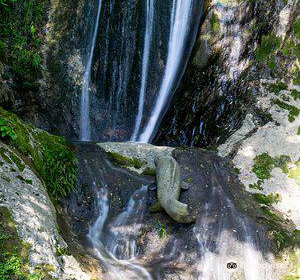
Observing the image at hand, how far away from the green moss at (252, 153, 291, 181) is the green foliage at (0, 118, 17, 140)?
19.7 feet

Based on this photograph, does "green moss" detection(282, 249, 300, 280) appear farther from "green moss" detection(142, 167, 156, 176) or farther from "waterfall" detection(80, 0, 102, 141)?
"waterfall" detection(80, 0, 102, 141)

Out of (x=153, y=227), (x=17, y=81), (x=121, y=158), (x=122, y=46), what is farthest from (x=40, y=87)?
(x=153, y=227)

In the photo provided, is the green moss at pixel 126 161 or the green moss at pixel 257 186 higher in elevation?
the green moss at pixel 126 161

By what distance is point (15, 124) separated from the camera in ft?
25.5

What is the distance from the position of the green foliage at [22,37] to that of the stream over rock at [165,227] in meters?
4.44

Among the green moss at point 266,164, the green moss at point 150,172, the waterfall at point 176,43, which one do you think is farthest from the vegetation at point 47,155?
the waterfall at point 176,43

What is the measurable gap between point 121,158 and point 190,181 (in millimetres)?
1885

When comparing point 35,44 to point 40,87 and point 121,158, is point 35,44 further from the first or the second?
point 121,158

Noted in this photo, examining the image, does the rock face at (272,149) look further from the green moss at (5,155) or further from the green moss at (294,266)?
the green moss at (5,155)

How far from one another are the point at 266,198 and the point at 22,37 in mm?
9275

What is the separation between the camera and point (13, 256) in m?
5.16

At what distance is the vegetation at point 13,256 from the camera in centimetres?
499

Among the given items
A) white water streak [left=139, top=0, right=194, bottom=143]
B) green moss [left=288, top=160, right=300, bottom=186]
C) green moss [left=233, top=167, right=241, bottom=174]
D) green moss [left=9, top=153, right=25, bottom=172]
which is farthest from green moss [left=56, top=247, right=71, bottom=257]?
white water streak [left=139, top=0, right=194, bottom=143]

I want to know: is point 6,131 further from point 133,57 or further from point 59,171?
point 133,57
